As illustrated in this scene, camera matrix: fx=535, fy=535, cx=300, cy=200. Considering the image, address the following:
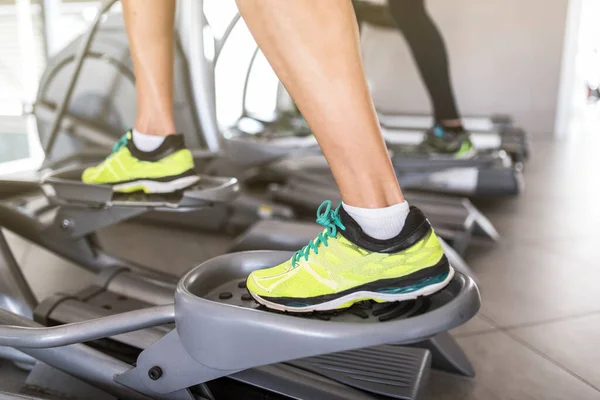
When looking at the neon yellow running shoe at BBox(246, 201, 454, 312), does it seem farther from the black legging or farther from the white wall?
the white wall

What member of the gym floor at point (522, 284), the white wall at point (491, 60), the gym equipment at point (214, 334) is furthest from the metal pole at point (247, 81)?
the gym equipment at point (214, 334)

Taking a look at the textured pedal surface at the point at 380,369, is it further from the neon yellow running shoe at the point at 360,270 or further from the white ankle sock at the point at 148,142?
the white ankle sock at the point at 148,142

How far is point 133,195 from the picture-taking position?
133 centimetres

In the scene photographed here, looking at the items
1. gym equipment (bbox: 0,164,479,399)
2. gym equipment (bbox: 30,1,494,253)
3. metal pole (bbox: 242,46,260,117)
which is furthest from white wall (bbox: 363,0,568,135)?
gym equipment (bbox: 0,164,479,399)

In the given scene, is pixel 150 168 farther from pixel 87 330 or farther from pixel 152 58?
pixel 87 330

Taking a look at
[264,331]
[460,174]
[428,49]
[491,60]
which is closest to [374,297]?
[264,331]

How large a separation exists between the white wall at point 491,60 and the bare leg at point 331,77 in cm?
413

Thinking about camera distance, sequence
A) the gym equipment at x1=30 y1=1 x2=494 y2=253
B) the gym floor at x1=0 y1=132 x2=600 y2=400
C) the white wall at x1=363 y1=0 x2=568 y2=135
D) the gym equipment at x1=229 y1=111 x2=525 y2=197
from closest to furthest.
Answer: the gym floor at x1=0 y1=132 x2=600 y2=400, the gym equipment at x1=30 y1=1 x2=494 y2=253, the gym equipment at x1=229 y1=111 x2=525 y2=197, the white wall at x1=363 y1=0 x2=568 y2=135

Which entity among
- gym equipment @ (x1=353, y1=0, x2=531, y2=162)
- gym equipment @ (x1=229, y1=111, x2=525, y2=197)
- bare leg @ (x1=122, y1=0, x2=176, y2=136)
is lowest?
gym equipment @ (x1=353, y1=0, x2=531, y2=162)

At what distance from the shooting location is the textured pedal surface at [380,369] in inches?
37.6

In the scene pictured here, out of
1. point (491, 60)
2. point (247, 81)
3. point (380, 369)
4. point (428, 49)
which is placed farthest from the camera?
point (491, 60)

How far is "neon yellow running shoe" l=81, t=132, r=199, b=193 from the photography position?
129 centimetres

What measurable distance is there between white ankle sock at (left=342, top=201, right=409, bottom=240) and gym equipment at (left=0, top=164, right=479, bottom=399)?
→ 0.12 meters

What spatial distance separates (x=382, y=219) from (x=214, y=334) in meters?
0.30
